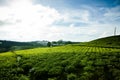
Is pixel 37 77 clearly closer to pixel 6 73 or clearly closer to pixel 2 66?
pixel 6 73

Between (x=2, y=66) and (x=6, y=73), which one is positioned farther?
(x=2, y=66)

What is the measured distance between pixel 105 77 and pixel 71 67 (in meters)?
9.57

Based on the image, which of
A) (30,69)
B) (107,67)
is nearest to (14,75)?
(30,69)

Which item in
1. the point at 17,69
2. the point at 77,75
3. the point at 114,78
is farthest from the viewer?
the point at 17,69

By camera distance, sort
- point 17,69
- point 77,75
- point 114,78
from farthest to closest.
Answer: point 17,69
point 77,75
point 114,78

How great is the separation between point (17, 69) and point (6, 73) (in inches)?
131

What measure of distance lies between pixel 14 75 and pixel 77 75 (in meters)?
15.1

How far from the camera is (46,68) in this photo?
41000 mm

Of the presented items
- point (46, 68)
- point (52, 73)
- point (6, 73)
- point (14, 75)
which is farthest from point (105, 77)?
point (6, 73)

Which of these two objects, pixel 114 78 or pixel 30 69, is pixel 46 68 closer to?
pixel 30 69

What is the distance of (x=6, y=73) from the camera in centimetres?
3762

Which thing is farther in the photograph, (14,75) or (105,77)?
(14,75)

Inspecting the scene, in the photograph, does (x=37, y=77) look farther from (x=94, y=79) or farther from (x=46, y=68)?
(x=94, y=79)

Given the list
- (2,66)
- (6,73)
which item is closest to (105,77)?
(6,73)
